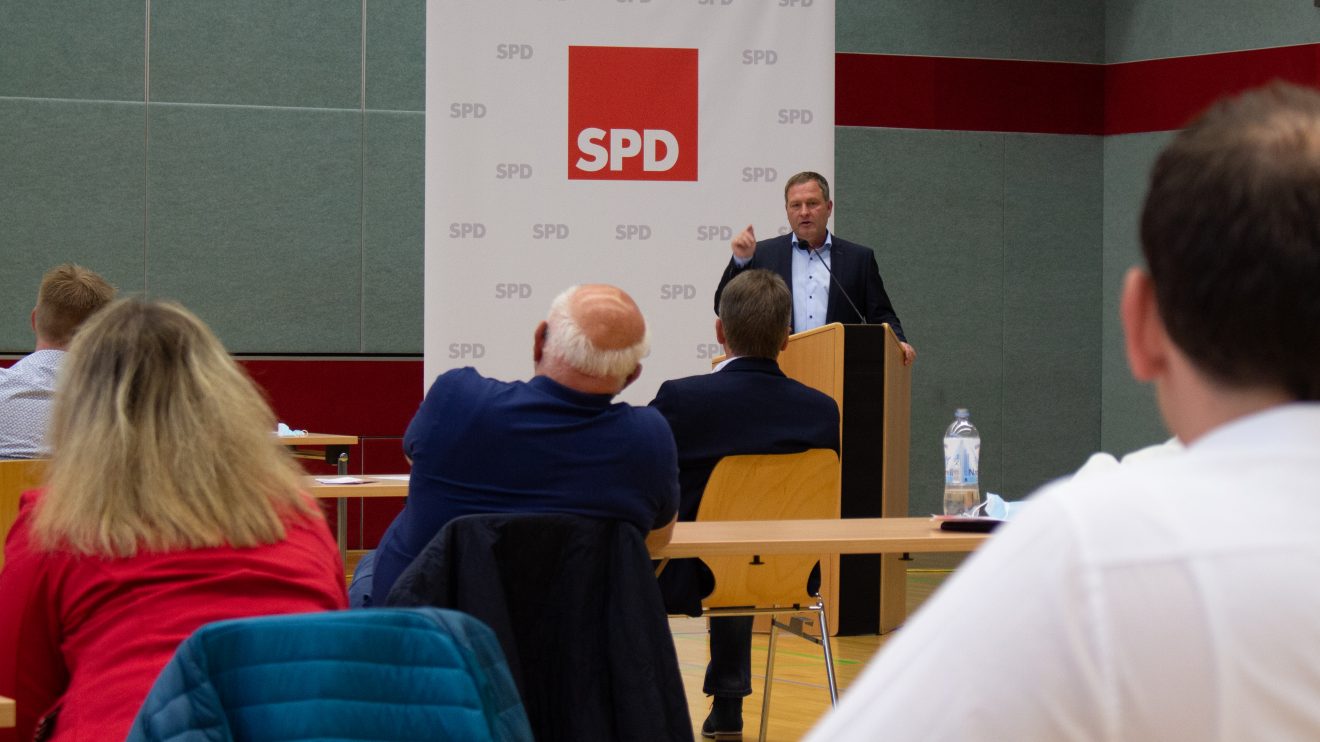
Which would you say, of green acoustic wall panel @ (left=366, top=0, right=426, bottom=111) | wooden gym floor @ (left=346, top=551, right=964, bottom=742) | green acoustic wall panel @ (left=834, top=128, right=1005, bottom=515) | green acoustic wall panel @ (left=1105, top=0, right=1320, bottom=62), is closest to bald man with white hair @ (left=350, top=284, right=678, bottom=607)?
wooden gym floor @ (left=346, top=551, right=964, bottom=742)

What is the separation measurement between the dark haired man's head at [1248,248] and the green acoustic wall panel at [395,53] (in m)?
7.17

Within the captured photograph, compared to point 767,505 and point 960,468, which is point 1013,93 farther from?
point 767,505

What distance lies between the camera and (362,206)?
24.3 ft

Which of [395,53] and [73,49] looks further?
[395,53]

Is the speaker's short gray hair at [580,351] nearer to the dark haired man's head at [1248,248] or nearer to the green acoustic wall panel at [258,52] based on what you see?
the dark haired man's head at [1248,248]

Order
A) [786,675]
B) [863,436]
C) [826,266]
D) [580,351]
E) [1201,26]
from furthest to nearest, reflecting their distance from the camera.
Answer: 1. [1201,26]
2. [826,266]
3. [863,436]
4. [786,675]
5. [580,351]

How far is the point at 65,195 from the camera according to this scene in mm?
7133

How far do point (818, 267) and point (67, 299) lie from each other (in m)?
2.81

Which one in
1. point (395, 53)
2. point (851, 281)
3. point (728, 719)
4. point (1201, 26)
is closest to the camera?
point (728, 719)

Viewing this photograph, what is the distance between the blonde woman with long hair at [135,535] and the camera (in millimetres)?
1609

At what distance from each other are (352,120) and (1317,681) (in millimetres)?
7309

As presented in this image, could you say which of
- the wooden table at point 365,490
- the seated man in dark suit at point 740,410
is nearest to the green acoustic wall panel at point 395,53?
the wooden table at point 365,490

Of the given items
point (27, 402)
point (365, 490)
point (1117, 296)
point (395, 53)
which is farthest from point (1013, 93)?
point (27, 402)

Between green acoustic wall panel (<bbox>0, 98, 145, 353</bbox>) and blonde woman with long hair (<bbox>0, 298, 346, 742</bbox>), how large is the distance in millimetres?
5836
